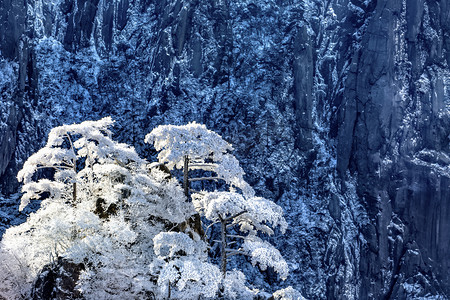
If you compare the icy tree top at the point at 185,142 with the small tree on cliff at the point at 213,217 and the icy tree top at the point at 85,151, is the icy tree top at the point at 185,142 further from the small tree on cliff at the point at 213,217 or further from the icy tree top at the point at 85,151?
the icy tree top at the point at 85,151

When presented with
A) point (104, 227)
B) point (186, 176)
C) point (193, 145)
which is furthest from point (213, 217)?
point (104, 227)

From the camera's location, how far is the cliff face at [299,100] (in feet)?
282

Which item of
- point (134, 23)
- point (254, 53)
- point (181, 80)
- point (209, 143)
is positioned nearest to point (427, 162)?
point (254, 53)

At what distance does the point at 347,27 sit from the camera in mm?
98000

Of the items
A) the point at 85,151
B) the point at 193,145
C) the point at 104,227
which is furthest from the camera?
the point at 85,151

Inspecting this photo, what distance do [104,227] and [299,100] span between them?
80.8m

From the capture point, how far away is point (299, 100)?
314 feet

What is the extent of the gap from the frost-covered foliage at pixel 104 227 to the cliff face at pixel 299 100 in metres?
67.2

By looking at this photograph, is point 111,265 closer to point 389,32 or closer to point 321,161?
point 321,161

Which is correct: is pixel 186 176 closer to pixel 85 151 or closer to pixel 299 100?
pixel 85 151

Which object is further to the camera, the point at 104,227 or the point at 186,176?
the point at 186,176

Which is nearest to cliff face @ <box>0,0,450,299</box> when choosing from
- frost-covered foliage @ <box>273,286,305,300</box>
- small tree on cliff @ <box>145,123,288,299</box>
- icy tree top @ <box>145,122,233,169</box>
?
frost-covered foliage @ <box>273,286,305,300</box>

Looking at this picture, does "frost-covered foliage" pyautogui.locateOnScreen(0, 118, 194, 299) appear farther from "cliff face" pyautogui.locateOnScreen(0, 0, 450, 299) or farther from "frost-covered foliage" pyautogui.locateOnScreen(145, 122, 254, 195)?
"cliff face" pyautogui.locateOnScreen(0, 0, 450, 299)

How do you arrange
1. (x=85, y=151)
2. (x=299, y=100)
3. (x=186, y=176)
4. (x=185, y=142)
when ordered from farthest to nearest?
(x=299, y=100)
(x=85, y=151)
(x=186, y=176)
(x=185, y=142)
